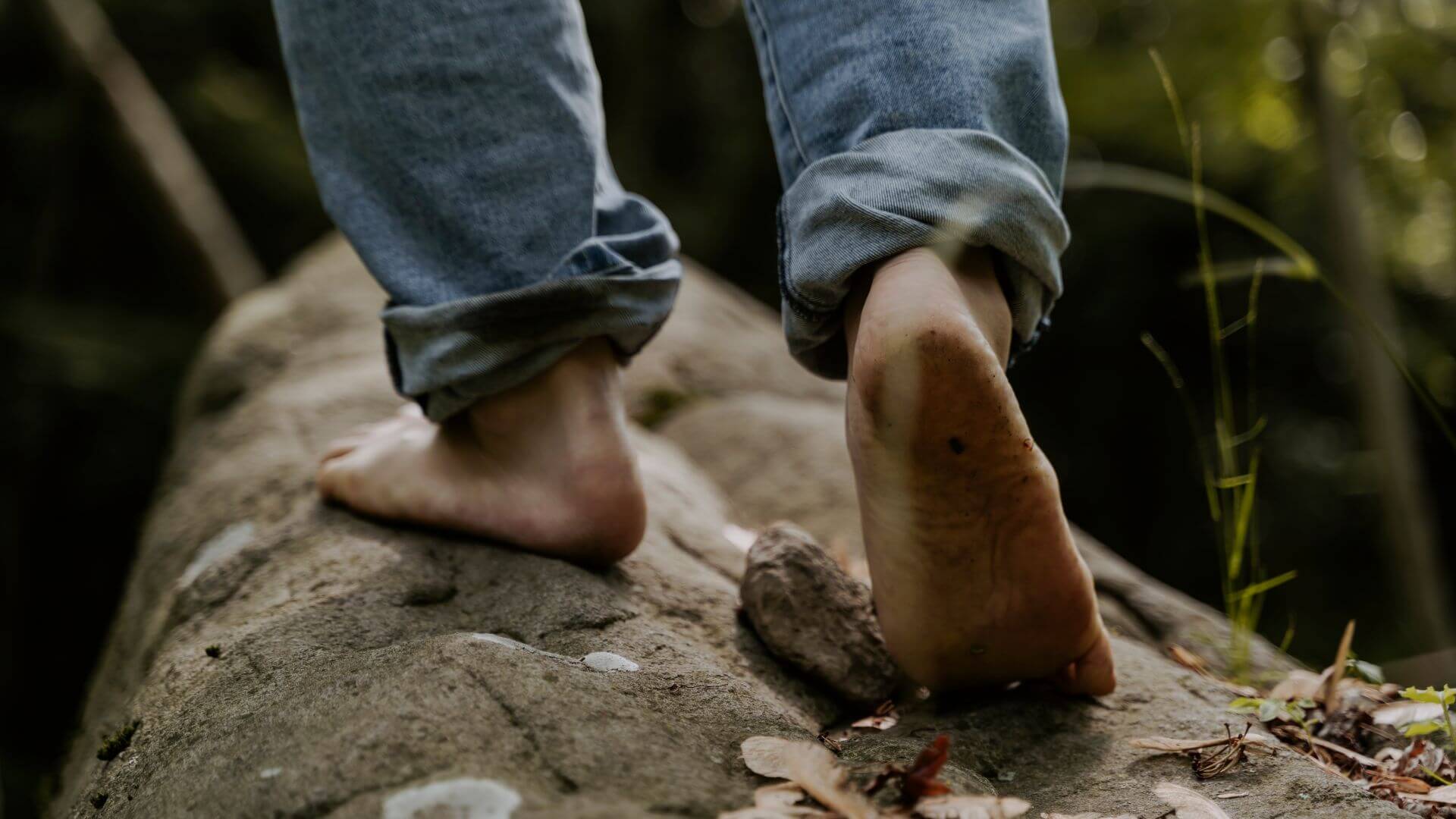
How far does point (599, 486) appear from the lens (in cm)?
119

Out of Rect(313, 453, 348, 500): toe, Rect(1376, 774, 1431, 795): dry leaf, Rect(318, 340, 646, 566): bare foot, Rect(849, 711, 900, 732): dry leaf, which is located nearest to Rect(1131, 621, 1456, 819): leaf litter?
Rect(1376, 774, 1431, 795): dry leaf

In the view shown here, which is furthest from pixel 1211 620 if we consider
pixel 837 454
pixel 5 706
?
pixel 5 706

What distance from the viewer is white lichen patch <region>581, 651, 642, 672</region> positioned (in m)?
0.95

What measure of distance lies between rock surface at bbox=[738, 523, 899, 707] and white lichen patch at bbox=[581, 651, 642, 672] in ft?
0.70

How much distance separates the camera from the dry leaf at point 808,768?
2.28ft

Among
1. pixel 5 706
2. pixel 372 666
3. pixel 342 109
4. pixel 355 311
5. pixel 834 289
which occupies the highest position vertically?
pixel 342 109

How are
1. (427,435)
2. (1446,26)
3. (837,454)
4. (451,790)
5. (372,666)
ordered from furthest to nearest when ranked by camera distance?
(1446,26)
(837,454)
(427,435)
(372,666)
(451,790)

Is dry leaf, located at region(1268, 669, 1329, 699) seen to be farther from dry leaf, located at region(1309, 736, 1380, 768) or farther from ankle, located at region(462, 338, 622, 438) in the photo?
ankle, located at region(462, 338, 622, 438)

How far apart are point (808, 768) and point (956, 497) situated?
0.29 meters

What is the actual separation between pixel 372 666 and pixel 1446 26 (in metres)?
2.81

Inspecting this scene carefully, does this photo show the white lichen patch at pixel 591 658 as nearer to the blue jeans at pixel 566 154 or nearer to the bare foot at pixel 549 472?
the bare foot at pixel 549 472

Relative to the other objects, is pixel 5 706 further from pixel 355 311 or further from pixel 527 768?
pixel 527 768

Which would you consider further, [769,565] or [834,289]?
[769,565]

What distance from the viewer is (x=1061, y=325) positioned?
15.8ft
